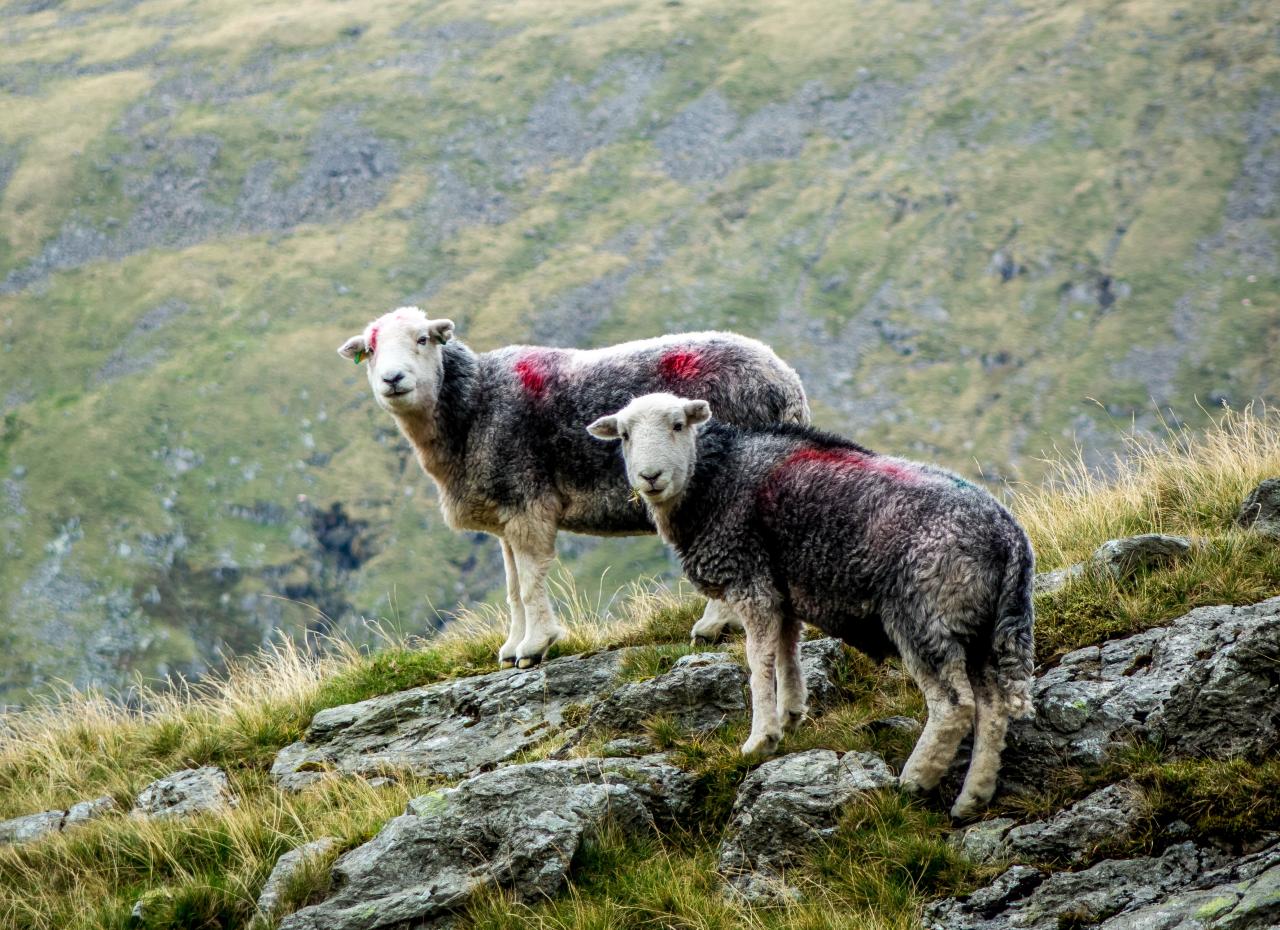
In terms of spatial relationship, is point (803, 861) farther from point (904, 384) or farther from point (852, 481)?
point (904, 384)

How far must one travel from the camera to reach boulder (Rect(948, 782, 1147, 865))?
24.8 ft

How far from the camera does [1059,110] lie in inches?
7274

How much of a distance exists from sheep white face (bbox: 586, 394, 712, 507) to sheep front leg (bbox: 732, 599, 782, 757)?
1.02m

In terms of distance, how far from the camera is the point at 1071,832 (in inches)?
302

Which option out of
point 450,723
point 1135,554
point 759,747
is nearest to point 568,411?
point 450,723

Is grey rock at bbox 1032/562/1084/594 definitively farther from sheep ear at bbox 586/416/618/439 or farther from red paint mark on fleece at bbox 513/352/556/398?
red paint mark on fleece at bbox 513/352/556/398

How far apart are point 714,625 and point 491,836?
3264mm

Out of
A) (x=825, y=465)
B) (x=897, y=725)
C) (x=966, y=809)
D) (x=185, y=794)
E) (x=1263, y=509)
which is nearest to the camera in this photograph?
(x=966, y=809)

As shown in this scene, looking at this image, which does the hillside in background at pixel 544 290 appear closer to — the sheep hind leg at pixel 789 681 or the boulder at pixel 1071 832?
the sheep hind leg at pixel 789 681

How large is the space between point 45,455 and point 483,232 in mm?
64250

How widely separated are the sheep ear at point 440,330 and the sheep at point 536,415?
0.02m

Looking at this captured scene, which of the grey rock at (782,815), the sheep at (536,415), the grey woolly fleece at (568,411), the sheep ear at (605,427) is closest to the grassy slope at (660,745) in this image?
the grey rock at (782,815)

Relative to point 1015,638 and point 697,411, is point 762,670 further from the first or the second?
point 697,411

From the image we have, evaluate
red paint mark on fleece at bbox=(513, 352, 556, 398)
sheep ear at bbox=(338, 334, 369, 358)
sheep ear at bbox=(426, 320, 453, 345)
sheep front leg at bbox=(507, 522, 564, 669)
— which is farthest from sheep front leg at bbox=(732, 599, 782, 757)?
sheep ear at bbox=(338, 334, 369, 358)
